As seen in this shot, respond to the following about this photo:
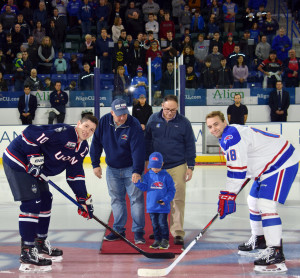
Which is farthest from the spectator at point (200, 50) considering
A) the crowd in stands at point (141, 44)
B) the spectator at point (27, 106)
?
the spectator at point (27, 106)

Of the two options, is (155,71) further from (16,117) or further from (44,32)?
(44,32)

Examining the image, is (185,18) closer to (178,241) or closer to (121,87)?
(121,87)

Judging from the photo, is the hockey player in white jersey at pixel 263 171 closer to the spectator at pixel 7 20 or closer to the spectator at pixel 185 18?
the spectator at pixel 185 18

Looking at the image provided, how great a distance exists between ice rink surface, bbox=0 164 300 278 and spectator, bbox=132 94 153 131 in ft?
10.2

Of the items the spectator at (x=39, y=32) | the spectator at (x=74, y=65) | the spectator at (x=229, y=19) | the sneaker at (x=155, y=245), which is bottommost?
the sneaker at (x=155, y=245)

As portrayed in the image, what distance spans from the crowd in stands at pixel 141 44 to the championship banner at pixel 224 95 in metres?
0.16

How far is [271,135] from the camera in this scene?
5195 millimetres

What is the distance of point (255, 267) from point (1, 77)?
987cm

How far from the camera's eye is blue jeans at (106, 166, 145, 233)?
5961 mm

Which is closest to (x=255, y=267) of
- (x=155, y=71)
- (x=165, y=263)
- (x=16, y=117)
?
(x=165, y=263)

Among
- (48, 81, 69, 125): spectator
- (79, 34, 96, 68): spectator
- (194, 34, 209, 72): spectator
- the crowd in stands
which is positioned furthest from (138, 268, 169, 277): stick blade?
(194, 34, 209, 72): spectator

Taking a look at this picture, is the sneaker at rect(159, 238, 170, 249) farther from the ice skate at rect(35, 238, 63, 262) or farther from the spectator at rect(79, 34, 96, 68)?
the spectator at rect(79, 34, 96, 68)

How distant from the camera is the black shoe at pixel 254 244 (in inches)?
219

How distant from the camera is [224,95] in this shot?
42.7 feet
